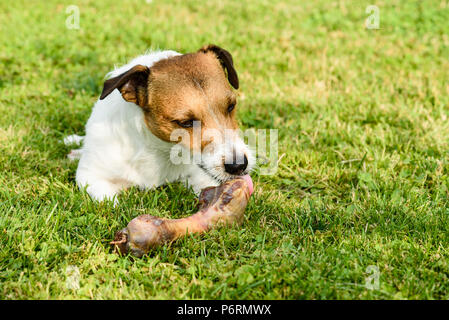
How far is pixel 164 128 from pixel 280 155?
1328 mm

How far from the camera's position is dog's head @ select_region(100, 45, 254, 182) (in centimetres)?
327

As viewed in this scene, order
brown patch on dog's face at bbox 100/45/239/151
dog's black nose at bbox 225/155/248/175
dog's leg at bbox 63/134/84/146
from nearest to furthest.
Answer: dog's black nose at bbox 225/155/248/175, brown patch on dog's face at bbox 100/45/239/151, dog's leg at bbox 63/134/84/146

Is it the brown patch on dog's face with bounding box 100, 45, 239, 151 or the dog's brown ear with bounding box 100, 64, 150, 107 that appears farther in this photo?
the dog's brown ear with bounding box 100, 64, 150, 107

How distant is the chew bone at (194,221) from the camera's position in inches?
111

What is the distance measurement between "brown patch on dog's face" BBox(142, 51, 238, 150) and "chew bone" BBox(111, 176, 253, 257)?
0.38 m

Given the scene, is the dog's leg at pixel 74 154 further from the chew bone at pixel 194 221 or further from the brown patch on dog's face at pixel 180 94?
the chew bone at pixel 194 221

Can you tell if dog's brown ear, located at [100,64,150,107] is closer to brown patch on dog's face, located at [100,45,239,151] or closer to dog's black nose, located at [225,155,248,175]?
brown patch on dog's face, located at [100,45,239,151]

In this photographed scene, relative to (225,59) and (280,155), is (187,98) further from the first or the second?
(280,155)

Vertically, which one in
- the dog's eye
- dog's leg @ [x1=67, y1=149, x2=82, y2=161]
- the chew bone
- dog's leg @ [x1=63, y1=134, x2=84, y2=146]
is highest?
the dog's eye

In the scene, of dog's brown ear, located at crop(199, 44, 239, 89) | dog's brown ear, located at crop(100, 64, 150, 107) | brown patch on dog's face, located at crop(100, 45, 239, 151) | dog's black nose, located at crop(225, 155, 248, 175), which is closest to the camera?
dog's black nose, located at crop(225, 155, 248, 175)

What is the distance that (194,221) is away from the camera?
3.05 meters

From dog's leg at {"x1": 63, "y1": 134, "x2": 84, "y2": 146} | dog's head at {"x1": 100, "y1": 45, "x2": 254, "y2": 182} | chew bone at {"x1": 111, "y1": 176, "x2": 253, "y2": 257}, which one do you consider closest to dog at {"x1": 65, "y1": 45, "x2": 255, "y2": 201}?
dog's head at {"x1": 100, "y1": 45, "x2": 254, "y2": 182}
